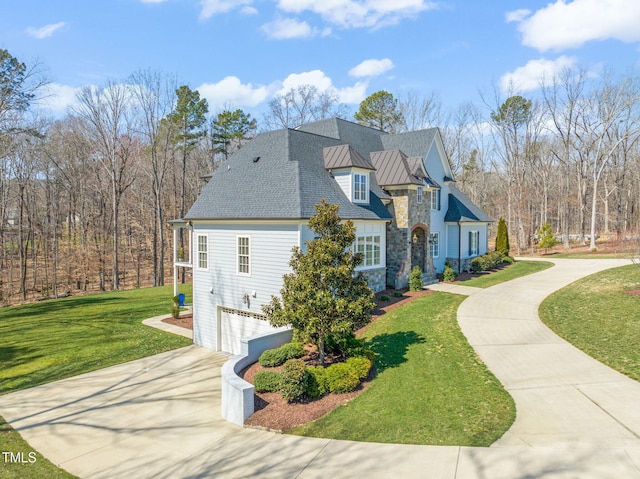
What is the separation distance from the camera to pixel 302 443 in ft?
25.5

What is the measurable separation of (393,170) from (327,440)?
14392 millimetres

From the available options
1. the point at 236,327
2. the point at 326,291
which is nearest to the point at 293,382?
the point at 326,291

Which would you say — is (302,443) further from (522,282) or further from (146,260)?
(146,260)

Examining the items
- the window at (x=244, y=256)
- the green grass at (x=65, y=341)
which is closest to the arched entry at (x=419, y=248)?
the window at (x=244, y=256)

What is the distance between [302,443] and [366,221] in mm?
10383

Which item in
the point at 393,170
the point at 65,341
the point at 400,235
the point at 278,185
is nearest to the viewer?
the point at 278,185

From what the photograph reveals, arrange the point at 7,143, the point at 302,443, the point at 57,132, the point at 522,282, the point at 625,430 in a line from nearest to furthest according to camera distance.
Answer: the point at 625,430, the point at 302,443, the point at 522,282, the point at 7,143, the point at 57,132

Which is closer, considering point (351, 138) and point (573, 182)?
point (351, 138)

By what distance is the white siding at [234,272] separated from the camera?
48.1ft

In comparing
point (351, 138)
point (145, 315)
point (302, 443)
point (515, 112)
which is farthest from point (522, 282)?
point (515, 112)

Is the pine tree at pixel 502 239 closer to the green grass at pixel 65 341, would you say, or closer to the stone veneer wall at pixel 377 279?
the stone veneer wall at pixel 377 279

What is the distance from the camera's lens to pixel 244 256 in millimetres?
15922

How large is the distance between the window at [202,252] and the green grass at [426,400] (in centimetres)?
876

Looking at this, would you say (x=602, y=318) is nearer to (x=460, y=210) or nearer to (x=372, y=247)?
(x=372, y=247)
